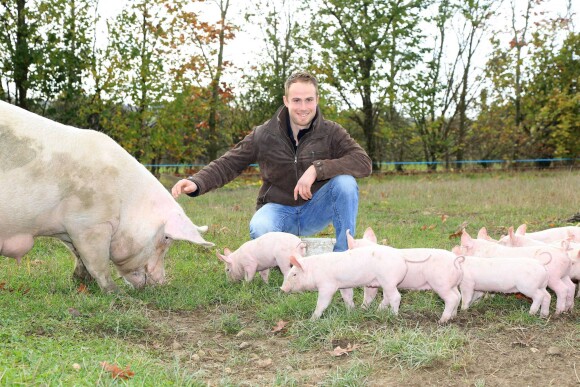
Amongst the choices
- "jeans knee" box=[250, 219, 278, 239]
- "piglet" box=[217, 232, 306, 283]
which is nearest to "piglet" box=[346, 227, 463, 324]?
"piglet" box=[217, 232, 306, 283]

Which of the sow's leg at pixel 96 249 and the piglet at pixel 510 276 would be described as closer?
the piglet at pixel 510 276

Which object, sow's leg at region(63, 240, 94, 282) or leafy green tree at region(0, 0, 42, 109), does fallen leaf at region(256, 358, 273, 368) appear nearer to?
sow's leg at region(63, 240, 94, 282)

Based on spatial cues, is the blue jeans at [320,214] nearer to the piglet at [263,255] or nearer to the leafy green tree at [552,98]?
the piglet at [263,255]

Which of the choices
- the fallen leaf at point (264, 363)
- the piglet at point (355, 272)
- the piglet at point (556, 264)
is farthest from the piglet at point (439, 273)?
the fallen leaf at point (264, 363)

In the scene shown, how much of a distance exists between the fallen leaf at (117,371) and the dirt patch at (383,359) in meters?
0.32

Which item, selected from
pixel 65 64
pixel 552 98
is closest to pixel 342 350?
pixel 65 64

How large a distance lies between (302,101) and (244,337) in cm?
218

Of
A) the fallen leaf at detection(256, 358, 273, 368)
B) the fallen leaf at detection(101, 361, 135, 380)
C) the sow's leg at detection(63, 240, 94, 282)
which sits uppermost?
the sow's leg at detection(63, 240, 94, 282)

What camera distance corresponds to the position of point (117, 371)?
9.58 feet

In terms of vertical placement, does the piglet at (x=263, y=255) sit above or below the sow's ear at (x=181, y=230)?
below

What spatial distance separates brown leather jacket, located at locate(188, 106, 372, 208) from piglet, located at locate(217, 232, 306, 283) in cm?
68

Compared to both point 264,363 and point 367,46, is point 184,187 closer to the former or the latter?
point 264,363

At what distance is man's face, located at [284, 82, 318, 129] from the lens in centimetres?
520

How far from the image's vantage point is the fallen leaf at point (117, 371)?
2898 mm
